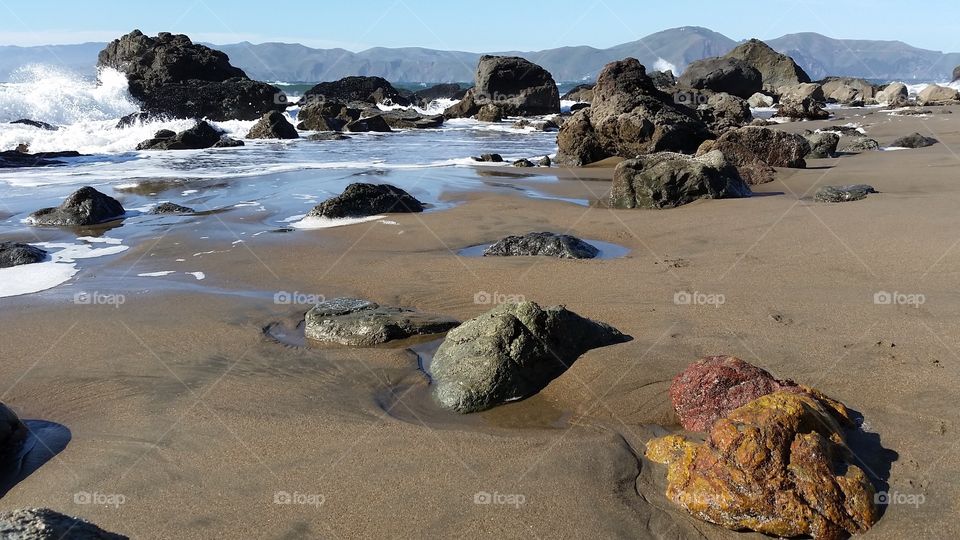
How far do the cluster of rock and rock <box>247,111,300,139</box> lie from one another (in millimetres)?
24292

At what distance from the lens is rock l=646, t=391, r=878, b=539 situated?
2.74 m

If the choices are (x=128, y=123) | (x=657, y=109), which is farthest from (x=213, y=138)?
(x=657, y=109)

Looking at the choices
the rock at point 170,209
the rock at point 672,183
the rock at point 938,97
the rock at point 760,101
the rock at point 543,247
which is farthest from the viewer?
the rock at point 760,101

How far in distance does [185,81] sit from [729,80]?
2829 cm

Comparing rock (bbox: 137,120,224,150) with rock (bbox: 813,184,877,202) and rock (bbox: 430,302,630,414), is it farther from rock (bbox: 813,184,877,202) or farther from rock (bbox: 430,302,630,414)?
rock (bbox: 430,302,630,414)

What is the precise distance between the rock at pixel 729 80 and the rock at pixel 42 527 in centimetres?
4068

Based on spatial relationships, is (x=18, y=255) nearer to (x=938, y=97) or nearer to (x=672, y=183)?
(x=672, y=183)

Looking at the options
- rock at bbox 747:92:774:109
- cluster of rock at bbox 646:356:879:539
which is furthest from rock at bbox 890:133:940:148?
rock at bbox 747:92:774:109

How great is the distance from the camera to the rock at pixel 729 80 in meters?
40.4

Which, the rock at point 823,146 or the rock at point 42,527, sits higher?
the rock at point 42,527

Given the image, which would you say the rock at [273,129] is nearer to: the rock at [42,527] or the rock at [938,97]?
the rock at [42,527]

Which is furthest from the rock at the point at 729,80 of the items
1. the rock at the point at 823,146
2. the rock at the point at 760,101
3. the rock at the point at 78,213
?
the rock at the point at 78,213

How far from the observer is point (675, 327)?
191 inches

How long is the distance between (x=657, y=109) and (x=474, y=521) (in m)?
16.0
